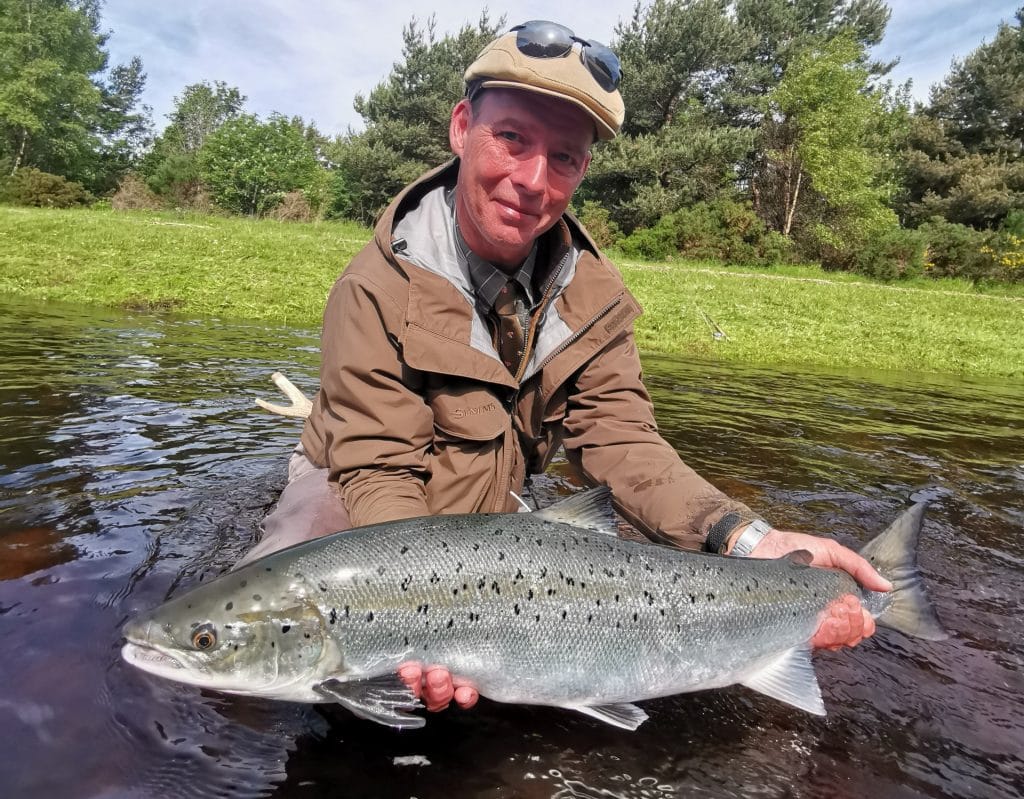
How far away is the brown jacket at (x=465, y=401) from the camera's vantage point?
3359mm

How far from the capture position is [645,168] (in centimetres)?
3750

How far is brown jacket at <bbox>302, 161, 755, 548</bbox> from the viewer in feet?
11.0

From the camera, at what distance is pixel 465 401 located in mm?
3572

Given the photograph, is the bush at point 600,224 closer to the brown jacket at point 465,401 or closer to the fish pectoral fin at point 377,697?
the brown jacket at point 465,401

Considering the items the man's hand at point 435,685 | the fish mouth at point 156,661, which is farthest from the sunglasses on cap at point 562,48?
the fish mouth at point 156,661

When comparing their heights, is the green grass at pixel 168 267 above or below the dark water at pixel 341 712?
above

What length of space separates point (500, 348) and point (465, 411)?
445 millimetres

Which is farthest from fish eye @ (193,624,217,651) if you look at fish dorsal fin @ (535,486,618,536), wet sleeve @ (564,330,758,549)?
wet sleeve @ (564,330,758,549)

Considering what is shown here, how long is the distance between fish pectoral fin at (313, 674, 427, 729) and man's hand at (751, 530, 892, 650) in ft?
5.44

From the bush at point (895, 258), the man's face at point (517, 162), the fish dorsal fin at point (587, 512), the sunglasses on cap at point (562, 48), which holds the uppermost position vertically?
the bush at point (895, 258)

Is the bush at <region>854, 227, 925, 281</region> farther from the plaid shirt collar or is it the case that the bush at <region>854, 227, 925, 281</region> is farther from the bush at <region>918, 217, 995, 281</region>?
the plaid shirt collar

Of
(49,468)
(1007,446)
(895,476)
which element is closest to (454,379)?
(49,468)

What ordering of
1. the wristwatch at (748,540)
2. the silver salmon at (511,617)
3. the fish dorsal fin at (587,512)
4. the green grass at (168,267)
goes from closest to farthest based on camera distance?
the silver salmon at (511,617) → the fish dorsal fin at (587,512) → the wristwatch at (748,540) → the green grass at (168,267)

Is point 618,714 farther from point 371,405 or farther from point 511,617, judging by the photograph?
point 371,405
